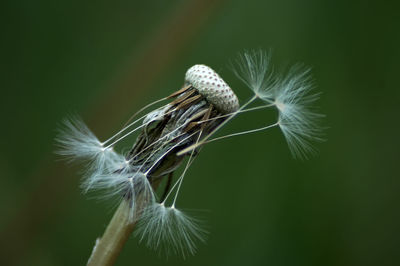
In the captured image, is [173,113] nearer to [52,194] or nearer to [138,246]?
[52,194]

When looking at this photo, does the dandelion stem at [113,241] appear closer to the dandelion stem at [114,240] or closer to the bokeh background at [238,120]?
the dandelion stem at [114,240]

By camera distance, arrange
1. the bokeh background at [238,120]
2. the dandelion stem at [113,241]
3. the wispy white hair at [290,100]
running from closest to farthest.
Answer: the dandelion stem at [113,241], the wispy white hair at [290,100], the bokeh background at [238,120]

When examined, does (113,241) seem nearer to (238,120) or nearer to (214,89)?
(214,89)

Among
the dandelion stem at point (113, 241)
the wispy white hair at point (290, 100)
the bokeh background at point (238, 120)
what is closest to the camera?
the dandelion stem at point (113, 241)

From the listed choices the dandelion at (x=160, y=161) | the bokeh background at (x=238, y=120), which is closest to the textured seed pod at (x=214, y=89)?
the dandelion at (x=160, y=161)

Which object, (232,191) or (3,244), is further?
(232,191)

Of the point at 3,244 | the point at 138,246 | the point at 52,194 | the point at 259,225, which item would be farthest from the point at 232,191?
the point at 3,244
